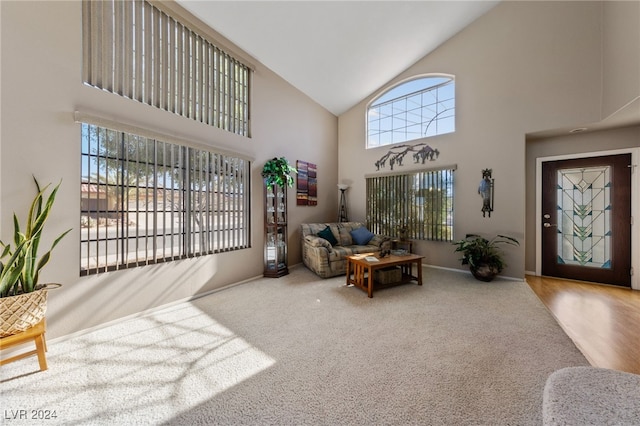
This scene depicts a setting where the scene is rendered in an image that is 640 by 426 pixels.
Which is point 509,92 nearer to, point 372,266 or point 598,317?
point 598,317

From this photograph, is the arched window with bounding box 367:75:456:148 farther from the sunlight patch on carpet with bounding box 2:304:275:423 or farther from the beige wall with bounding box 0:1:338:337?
the sunlight patch on carpet with bounding box 2:304:275:423

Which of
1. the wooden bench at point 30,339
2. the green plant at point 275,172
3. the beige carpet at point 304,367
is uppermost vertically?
the green plant at point 275,172

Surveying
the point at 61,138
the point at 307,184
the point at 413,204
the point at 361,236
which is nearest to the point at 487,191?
the point at 413,204

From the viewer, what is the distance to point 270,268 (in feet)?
13.4

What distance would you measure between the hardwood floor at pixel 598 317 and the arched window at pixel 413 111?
309cm

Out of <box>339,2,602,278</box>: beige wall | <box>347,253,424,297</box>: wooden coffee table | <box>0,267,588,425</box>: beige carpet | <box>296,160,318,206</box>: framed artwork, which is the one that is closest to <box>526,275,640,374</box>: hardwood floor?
<box>0,267,588,425</box>: beige carpet

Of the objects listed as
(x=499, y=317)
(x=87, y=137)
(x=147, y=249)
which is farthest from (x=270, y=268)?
(x=499, y=317)

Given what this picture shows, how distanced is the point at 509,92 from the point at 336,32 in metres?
2.96

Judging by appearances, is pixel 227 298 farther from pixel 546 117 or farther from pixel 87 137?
pixel 546 117

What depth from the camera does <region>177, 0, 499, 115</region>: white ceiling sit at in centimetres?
310

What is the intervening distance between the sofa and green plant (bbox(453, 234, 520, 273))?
1292 millimetres

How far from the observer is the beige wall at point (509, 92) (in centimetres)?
351

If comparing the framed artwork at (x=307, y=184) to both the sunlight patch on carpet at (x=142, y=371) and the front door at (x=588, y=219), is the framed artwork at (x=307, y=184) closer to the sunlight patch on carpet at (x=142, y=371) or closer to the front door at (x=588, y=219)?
the sunlight patch on carpet at (x=142, y=371)

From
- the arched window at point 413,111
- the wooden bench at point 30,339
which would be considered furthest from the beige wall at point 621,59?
the wooden bench at point 30,339
